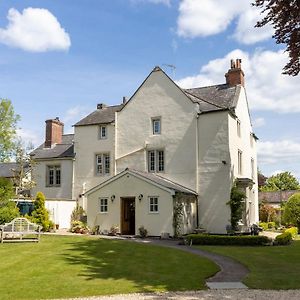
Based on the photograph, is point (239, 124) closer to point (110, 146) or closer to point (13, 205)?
point (110, 146)

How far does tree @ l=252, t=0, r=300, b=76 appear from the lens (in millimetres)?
12117

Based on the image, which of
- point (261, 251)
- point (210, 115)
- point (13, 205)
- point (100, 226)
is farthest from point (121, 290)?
point (210, 115)

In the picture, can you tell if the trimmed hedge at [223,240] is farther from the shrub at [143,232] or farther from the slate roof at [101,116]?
the slate roof at [101,116]

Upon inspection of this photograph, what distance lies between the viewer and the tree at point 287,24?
1212 centimetres

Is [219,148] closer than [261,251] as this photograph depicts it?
No

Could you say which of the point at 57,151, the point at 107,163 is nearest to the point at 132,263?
the point at 107,163

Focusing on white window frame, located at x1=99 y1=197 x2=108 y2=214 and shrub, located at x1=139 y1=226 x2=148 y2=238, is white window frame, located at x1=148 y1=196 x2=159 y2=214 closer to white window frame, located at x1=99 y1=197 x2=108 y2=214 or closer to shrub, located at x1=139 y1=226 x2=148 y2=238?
shrub, located at x1=139 y1=226 x2=148 y2=238

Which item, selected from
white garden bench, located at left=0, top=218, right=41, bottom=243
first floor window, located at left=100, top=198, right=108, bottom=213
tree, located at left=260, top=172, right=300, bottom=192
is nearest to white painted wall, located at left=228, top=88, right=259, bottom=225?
first floor window, located at left=100, top=198, right=108, bottom=213

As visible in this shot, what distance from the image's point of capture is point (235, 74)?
114ft

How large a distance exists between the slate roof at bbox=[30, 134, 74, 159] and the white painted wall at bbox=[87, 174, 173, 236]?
7.51 meters

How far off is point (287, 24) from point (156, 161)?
Result: 21.5 metres

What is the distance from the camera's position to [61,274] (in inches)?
522

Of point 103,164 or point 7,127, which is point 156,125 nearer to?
point 103,164

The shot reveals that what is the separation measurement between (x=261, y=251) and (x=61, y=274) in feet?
35.9
